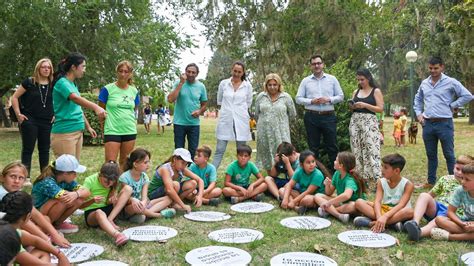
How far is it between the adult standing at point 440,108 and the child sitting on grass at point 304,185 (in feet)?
6.01

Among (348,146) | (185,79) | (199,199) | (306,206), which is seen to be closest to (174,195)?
(199,199)

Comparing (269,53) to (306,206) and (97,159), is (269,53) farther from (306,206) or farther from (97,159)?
(306,206)

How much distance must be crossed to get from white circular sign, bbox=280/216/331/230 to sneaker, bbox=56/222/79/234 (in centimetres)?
182

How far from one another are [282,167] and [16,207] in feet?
10.1

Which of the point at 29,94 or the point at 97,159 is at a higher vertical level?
the point at 29,94

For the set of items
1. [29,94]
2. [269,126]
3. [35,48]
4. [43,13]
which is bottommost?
[269,126]

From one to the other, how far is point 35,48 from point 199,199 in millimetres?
12436

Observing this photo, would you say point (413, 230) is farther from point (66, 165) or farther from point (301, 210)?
point (66, 165)

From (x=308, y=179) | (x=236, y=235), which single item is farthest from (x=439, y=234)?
(x=236, y=235)

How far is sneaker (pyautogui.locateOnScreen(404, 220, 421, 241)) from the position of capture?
10.6ft

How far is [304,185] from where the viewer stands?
448cm

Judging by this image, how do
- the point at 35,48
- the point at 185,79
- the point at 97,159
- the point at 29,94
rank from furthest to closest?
1. the point at 35,48
2. the point at 97,159
3. the point at 185,79
4. the point at 29,94

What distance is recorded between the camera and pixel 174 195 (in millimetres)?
4133

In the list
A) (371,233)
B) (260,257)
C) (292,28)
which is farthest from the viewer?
(292,28)
